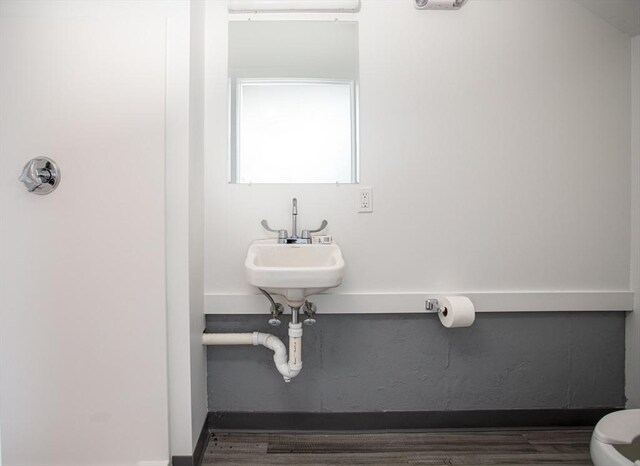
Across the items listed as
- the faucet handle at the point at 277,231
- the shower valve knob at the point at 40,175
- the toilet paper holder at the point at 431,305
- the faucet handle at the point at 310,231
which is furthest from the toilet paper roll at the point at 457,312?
the shower valve knob at the point at 40,175

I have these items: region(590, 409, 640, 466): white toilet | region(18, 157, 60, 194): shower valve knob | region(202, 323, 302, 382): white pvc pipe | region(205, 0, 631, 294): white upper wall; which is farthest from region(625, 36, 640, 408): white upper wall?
region(18, 157, 60, 194): shower valve knob

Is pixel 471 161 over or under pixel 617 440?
over

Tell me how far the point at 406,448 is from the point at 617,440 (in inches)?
29.0

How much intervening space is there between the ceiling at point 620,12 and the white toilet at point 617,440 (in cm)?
167

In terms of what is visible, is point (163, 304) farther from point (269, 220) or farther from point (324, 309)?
point (324, 309)

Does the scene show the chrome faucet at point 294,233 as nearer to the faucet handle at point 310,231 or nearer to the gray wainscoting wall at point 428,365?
the faucet handle at point 310,231

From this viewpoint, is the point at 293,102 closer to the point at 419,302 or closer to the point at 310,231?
the point at 310,231

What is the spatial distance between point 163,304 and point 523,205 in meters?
1.63

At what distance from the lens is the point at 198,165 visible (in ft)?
4.30

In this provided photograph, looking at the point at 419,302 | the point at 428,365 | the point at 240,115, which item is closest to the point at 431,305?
the point at 419,302

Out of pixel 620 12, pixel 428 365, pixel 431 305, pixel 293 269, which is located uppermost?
pixel 620 12

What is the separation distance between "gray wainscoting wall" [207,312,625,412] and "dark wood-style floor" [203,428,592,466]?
0.12m

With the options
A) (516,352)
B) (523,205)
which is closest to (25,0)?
(523,205)

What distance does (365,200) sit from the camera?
142 centimetres
